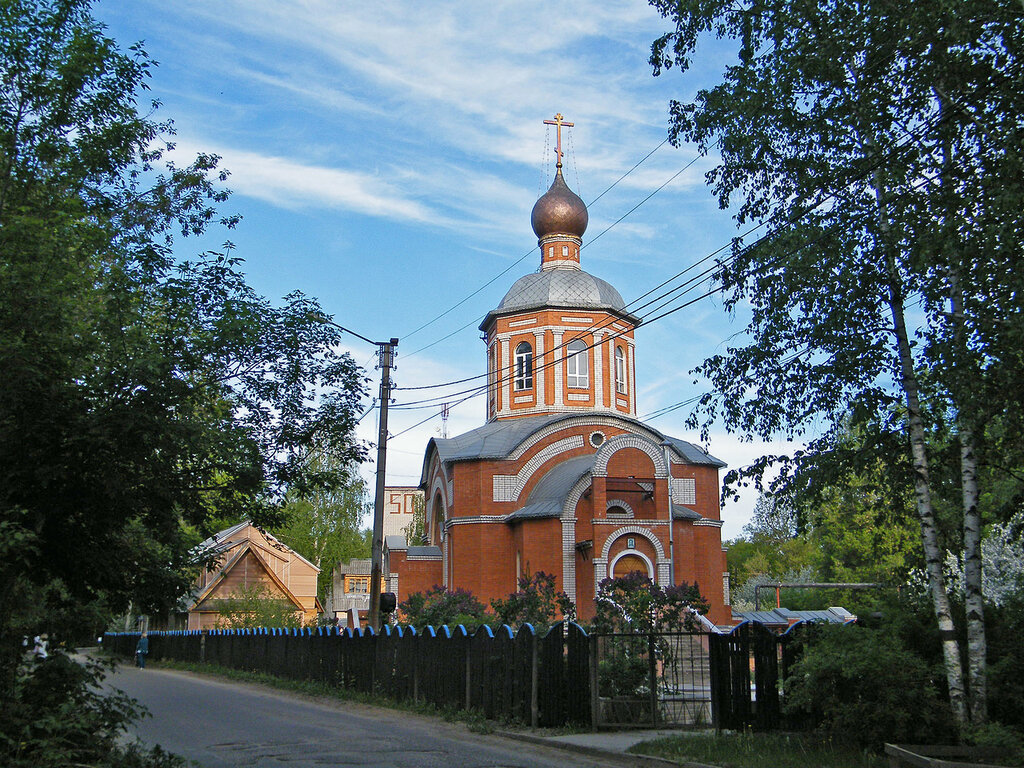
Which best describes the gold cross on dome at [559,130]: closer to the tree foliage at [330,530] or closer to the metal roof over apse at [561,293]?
the metal roof over apse at [561,293]

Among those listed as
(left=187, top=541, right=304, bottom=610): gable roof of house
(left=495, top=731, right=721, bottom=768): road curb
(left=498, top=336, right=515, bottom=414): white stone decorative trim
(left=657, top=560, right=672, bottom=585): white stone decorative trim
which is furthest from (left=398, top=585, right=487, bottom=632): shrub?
(left=187, top=541, right=304, bottom=610): gable roof of house

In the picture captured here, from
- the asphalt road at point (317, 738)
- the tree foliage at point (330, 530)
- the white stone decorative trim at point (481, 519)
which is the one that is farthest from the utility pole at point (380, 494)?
the tree foliage at point (330, 530)

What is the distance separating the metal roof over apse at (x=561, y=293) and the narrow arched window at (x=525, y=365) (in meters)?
1.51

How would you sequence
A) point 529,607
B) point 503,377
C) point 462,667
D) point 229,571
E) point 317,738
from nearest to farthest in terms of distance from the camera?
point 317,738
point 462,667
point 529,607
point 503,377
point 229,571

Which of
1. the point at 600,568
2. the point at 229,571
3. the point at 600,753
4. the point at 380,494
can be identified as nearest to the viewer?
the point at 600,753

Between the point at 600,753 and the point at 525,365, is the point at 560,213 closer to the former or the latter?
the point at 525,365

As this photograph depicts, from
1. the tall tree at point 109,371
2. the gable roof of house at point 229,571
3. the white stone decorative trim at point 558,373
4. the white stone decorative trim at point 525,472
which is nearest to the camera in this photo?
the tall tree at point 109,371

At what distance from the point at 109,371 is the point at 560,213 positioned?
105 feet

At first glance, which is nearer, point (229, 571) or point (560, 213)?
point (560, 213)

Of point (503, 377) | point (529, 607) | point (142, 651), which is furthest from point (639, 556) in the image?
point (142, 651)

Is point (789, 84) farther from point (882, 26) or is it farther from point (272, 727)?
point (272, 727)

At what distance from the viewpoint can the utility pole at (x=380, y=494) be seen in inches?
784

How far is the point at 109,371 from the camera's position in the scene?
9180 mm

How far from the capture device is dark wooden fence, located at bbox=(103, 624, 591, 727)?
14.7 meters
